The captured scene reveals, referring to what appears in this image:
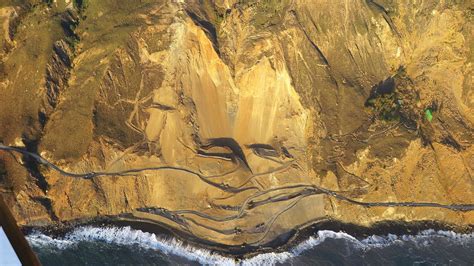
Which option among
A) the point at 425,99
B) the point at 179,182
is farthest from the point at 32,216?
the point at 425,99

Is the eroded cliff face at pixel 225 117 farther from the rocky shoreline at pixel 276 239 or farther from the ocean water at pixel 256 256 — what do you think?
the ocean water at pixel 256 256

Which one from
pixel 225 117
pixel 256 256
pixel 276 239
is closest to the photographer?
pixel 256 256

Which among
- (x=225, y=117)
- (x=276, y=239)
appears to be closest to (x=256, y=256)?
(x=276, y=239)

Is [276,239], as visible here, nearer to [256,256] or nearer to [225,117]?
[256,256]

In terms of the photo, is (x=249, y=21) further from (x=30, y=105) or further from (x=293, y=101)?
(x=30, y=105)

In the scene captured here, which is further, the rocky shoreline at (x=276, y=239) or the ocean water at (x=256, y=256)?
the rocky shoreline at (x=276, y=239)

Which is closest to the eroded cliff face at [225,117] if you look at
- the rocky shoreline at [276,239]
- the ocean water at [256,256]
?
the rocky shoreline at [276,239]
